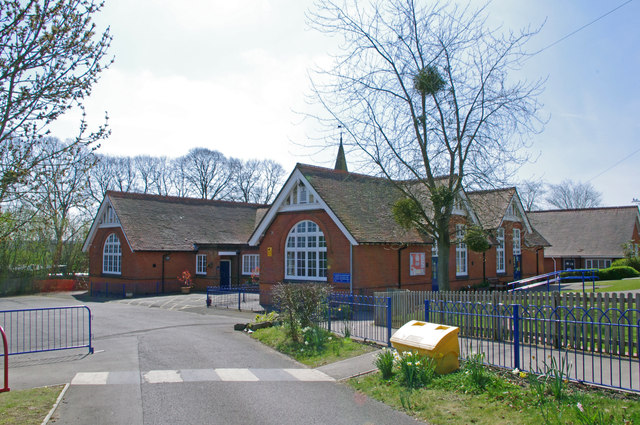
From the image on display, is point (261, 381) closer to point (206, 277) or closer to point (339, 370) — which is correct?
point (339, 370)

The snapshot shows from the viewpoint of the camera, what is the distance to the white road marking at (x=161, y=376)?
9.41 metres

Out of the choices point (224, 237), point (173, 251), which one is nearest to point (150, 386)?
point (173, 251)

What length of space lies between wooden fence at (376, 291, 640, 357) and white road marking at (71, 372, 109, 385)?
23.4ft

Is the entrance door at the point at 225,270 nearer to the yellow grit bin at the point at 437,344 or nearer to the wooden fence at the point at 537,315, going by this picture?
the wooden fence at the point at 537,315

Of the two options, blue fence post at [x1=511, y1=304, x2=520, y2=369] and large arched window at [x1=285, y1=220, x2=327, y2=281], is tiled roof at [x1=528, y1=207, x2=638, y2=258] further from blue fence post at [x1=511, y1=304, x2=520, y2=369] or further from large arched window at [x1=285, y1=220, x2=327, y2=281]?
blue fence post at [x1=511, y1=304, x2=520, y2=369]

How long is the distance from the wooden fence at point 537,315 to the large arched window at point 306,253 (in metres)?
7.59

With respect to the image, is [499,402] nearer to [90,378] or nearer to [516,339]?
[516,339]

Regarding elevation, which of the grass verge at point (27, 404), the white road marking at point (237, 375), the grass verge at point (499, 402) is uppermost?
the grass verge at point (499, 402)

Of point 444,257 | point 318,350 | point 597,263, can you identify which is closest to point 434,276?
point 444,257

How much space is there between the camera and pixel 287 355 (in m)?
12.1

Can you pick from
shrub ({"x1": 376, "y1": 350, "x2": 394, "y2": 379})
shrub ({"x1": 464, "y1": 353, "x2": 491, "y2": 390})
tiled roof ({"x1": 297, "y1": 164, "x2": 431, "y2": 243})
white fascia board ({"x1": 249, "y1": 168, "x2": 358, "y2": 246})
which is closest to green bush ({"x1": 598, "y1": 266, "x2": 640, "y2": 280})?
tiled roof ({"x1": 297, "y1": 164, "x2": 431, "y2": 243})

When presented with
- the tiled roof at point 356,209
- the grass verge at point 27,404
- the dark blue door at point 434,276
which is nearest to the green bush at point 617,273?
the dark blue door at point 434,276

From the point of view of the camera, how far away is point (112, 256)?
107 ft

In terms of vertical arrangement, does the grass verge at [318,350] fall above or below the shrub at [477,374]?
below
